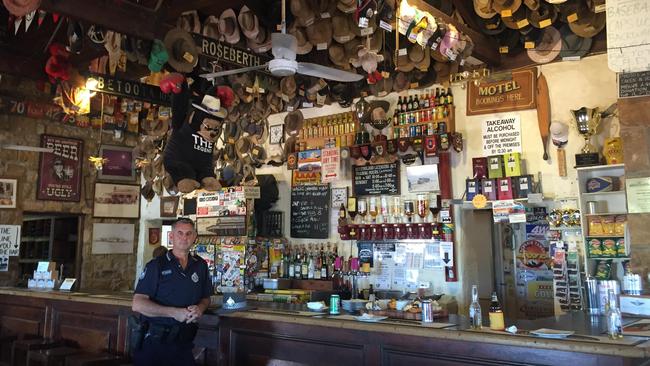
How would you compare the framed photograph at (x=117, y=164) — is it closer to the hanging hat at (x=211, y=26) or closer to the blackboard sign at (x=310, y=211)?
the blackboard sign at (x=310, y=211)

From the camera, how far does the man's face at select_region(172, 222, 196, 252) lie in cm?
361

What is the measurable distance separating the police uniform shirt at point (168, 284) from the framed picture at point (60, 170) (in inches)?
231

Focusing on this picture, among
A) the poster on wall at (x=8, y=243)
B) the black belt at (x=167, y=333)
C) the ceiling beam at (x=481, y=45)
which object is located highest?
the ceiling beam at (x=481, y=45)

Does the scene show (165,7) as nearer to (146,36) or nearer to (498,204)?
(146,36)

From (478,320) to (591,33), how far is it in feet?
12.7

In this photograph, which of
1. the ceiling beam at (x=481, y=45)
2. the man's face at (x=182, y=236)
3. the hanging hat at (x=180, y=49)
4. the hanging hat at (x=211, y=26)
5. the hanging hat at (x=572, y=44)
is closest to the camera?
the man's face at (x=182, y=236)

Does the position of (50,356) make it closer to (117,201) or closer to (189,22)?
(189,22)

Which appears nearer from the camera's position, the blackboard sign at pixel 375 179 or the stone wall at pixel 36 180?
the blackboard sign at pixel 375 179

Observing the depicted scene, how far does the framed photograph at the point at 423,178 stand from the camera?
21.6 feet

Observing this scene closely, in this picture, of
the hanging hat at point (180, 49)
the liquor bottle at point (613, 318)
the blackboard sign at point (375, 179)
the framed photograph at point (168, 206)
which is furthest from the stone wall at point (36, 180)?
the liquor bottle at point (613, 318)

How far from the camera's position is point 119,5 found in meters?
4.62

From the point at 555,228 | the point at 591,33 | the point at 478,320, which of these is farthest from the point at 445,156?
the point at 478,320

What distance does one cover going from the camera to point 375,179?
7.12m

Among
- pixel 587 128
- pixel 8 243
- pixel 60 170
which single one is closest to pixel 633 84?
pixel 587 128
